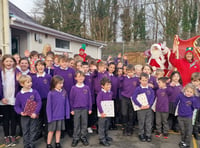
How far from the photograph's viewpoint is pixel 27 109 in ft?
12.2

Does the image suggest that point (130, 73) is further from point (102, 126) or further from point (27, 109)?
point (27, 109)

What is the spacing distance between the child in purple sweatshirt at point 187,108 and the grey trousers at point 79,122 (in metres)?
1.96

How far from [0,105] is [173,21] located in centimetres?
2663

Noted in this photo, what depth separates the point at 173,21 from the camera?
2684 cm

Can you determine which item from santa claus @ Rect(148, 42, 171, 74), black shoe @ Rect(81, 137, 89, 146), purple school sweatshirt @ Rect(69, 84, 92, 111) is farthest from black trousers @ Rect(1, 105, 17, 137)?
santa claus @ Rect(148, 42, 171, 74)

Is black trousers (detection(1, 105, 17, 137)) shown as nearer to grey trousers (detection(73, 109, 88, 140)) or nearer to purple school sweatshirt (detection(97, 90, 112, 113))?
grey trousers (detection(73, 109, 88, 140))

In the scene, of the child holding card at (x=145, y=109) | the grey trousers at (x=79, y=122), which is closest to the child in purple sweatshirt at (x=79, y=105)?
the grey trousers at (x=79, y=122)

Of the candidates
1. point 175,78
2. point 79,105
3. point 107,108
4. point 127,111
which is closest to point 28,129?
point 79,105

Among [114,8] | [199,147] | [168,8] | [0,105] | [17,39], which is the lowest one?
[199,147]

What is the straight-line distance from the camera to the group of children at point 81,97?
12.7 feet

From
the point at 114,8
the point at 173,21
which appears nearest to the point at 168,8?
the point at 173,21

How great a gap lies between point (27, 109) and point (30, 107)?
0.20 feet

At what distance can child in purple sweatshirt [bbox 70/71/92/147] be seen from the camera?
13.5 ft

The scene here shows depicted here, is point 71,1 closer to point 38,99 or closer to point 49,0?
point 49,0
